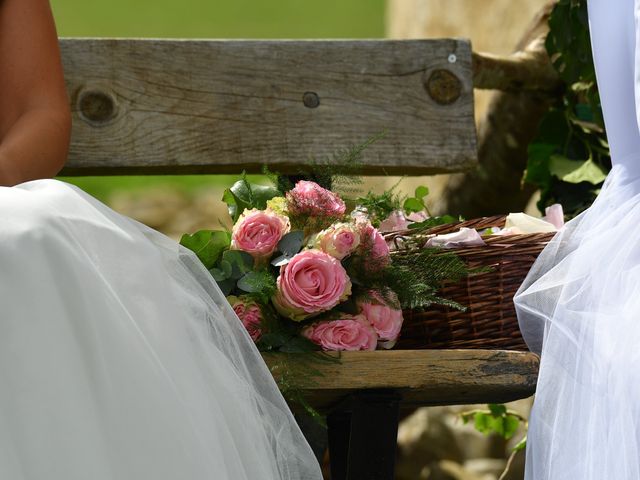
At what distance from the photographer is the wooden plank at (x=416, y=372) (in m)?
1.51

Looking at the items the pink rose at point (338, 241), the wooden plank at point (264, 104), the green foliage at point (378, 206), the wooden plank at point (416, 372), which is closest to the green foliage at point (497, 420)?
the wooden plank at point (264, 104)

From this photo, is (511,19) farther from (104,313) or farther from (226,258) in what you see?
(104,313)

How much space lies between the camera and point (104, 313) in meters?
1.21

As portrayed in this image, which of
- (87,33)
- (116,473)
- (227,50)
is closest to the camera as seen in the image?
(116,473)

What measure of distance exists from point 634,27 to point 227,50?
96 centimetres

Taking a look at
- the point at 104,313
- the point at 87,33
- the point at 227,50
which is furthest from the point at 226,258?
the point at 87,33

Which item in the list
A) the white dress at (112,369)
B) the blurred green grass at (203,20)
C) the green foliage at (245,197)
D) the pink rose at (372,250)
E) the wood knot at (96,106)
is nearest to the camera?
the white dress at (112,369)

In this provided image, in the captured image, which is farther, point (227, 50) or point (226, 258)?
point (227, 50)

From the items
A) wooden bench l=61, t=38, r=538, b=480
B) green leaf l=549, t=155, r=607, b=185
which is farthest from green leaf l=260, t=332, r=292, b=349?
green leaf l=549, t=155, r=607, b=185

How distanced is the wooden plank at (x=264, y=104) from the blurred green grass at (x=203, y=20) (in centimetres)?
600

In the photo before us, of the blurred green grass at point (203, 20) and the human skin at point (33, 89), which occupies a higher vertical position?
the human skin at point (33, 89)

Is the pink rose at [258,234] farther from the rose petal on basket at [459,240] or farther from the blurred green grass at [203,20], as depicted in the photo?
the blurred green grass at [203,20]

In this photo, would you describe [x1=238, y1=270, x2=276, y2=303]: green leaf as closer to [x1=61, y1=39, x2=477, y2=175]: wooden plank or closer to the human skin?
the human skin

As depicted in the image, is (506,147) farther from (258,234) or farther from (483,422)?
(258,234)
